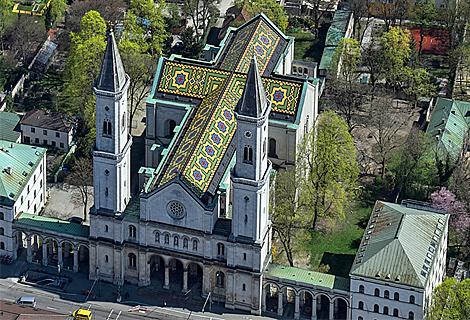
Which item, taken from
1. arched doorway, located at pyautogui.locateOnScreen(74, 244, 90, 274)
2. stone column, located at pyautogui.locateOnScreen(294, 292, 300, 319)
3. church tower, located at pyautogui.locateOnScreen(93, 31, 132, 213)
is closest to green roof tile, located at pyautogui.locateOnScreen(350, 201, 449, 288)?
stone column, located at pyautogui.locateOnScreen(294, 292, 300, 319)

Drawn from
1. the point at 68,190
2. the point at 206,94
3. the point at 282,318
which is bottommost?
the point at 282,318

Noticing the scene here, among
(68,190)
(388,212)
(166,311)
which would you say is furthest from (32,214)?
(388,212)

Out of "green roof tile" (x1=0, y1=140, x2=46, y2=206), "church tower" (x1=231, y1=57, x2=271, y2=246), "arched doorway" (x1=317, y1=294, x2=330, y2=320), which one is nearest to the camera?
"church tower" (x1=231, y1=57, x2=271, y2=246)

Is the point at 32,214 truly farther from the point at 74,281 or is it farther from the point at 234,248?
the point at 234,248

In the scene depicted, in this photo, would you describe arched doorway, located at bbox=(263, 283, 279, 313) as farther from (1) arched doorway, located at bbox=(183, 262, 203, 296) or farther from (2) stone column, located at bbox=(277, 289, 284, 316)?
(1) arched doorway, located at bbox=(183, 262, 203, 296)

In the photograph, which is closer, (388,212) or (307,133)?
(388,212)

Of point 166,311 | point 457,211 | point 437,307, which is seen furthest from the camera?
point 457,211

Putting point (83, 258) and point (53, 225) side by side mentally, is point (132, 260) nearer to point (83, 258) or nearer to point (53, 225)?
point (83, 258)
